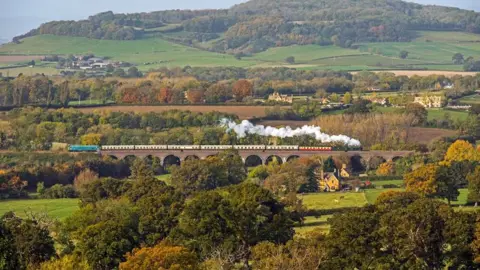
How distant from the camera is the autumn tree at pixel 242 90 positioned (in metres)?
97.6

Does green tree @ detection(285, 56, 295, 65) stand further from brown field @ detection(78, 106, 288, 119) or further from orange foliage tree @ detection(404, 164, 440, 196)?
orange foliage tree @ detection(404, 164, 440, 196)

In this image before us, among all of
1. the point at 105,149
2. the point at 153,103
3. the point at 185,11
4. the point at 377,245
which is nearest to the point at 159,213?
the point at 377,245

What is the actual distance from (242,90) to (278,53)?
59.9 meters

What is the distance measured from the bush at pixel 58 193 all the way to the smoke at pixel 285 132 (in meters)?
21.1

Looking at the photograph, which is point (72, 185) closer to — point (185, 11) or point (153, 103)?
point (153, 103)

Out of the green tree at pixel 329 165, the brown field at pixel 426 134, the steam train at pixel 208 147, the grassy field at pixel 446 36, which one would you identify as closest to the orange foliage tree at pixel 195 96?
the steam train at pixel 208 147

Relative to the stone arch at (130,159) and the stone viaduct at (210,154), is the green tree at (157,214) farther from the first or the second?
the stone viaduct at (210,154)

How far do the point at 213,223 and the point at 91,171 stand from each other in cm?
2596

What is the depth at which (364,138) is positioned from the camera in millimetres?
73500

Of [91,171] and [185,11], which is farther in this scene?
[185,11]

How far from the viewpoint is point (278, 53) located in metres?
158

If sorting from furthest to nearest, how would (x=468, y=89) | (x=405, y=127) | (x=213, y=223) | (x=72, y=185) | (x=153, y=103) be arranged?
(x=468, y=89) → (x=153, y=103) → (x=405, y=127) → (x=72, y=185) → (x=213, y=223)

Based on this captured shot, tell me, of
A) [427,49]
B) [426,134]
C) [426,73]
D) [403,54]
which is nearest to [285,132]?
[426,134]

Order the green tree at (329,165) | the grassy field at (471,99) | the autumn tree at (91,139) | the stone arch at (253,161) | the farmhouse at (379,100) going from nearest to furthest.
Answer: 1. the green tree at (329,165)
2. the stone arch at (253,161)
3. the autumn tree at (91,139)
4. the farmhouse at (379,100)
5. the grassy field at (471,99)
